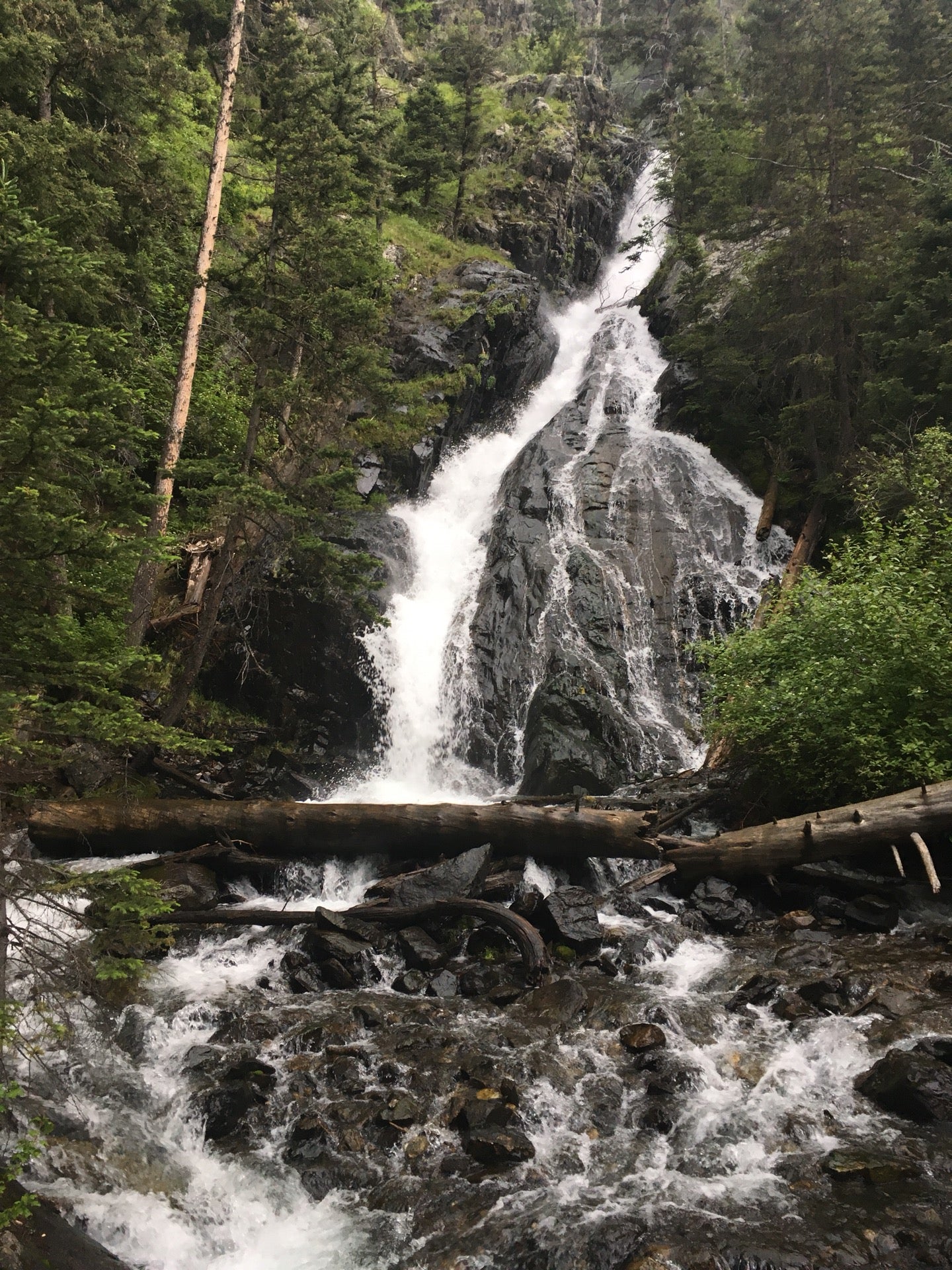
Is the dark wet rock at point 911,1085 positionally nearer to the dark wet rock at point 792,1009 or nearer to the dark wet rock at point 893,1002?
the dark wet rock at point 893,1002

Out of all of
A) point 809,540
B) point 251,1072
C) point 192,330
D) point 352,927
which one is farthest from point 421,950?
point 809,540

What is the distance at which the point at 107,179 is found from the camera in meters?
12.3

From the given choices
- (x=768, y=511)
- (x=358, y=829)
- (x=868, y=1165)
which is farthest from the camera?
(x=768, y=511)

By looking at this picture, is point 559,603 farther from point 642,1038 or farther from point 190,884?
point 642,1038

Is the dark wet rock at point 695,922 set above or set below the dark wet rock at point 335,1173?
above

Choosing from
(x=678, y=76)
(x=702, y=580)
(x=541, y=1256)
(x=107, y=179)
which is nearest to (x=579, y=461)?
(x=702, y=580)

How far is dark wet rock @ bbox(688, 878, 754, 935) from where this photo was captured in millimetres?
9008

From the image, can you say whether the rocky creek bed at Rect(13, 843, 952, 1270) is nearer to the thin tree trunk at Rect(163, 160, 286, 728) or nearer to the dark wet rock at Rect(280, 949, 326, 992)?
the dark wet rock at Rect(280, 949, 326, 992)

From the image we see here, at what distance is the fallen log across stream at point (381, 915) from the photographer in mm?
8625

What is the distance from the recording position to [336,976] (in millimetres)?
8102

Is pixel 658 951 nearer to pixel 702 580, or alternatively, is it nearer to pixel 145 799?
pixel 145 799

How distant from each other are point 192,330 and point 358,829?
8.46m

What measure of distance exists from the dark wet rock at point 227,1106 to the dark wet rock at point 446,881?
10.2 ft

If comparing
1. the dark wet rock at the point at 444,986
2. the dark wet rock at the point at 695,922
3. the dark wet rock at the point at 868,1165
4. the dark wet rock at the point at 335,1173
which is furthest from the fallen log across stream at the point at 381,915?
the dark wet rock at the point at 868,1165
